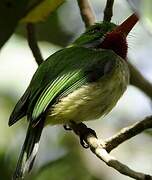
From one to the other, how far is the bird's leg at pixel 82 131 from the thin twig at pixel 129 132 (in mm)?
346

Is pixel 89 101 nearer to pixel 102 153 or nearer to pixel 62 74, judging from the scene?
pixel 62 74

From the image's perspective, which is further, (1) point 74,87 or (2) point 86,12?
(2) point 86,12

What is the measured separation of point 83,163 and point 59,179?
0.31 m

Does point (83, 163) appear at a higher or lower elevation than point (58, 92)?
lower

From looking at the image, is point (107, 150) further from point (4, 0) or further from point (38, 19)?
point (4, 0)

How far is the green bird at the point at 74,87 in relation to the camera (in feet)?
7.23

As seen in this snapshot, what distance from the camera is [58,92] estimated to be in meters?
2.32

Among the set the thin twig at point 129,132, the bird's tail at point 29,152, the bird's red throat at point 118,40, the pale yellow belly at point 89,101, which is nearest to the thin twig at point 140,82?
the bird's red throat at point 118,40

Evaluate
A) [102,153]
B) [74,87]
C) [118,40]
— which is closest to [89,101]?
[74,87]

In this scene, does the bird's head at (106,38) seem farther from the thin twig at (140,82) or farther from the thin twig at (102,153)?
the thin twig at (102,153)

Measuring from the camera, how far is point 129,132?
1.74 meters

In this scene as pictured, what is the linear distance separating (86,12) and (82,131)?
0.67 metres

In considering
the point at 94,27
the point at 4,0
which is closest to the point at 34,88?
the point at 94,27

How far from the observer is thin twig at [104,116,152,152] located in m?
1.64
